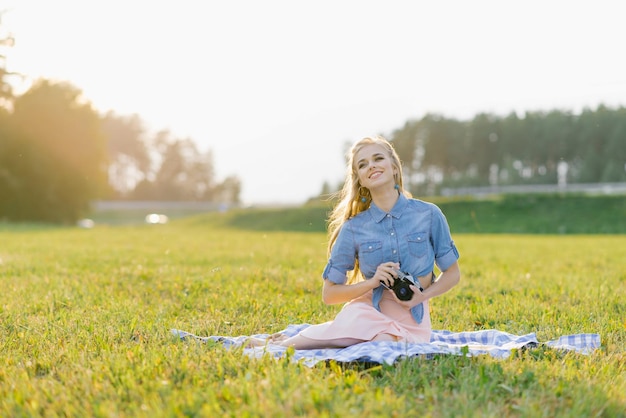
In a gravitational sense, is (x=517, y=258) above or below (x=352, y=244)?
below

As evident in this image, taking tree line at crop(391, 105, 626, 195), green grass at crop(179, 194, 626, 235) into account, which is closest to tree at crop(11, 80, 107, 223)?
green grass at crop(179, 194, 626, 235)

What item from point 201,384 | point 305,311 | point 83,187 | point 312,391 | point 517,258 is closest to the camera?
point 312,391

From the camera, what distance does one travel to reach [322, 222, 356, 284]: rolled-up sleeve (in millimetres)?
4820

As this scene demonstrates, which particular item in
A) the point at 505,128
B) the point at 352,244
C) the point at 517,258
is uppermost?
the point at 505,128

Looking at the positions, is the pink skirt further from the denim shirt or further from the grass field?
the grass field

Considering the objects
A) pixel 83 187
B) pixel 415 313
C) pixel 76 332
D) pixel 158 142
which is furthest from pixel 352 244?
pixel 158 142

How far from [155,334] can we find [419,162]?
51192 mm

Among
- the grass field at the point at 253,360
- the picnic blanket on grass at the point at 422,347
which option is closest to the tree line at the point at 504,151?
the grass field at the point at 253,360

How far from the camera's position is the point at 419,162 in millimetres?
55094

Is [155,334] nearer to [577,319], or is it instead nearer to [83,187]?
[577,319]

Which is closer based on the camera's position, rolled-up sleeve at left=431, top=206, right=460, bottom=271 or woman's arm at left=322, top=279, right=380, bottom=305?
woman's arm at left=322, top=279, right=380, bottom=305

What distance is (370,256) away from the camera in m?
4.77

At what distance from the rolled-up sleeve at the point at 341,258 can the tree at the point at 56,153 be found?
4132cm

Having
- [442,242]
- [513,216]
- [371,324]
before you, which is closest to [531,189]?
[513,216]
